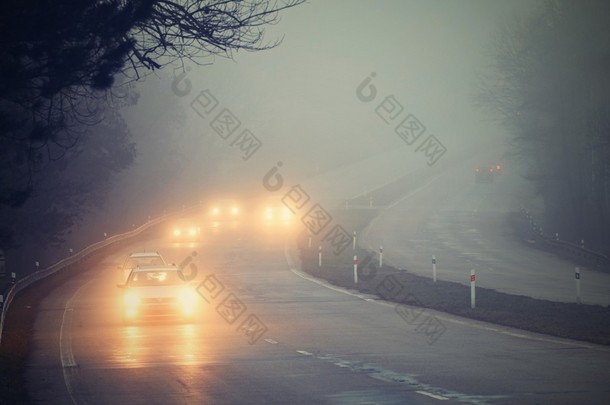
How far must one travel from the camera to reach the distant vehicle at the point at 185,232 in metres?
65.8

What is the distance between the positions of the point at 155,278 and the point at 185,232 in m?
44.4

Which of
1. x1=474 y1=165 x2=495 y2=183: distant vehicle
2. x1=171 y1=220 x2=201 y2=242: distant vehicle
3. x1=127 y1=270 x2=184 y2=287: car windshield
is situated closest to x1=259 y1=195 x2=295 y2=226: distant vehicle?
x1=171 y1=220 x2=201 y2=242: distant vehicle

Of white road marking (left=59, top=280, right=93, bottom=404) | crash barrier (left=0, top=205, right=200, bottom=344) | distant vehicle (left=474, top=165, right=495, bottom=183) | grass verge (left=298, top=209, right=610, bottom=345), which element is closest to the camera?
white road marking (left=59, top=280, right=93, bottom=404)

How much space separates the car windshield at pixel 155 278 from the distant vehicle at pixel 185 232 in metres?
38.9

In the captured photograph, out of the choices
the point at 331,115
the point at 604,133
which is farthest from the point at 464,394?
the point at 331,115

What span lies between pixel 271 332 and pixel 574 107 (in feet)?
142

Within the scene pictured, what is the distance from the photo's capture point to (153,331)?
2208 centimetres

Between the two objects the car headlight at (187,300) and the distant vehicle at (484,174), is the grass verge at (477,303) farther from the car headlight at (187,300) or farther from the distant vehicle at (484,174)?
the distant vehicle at (484,174)

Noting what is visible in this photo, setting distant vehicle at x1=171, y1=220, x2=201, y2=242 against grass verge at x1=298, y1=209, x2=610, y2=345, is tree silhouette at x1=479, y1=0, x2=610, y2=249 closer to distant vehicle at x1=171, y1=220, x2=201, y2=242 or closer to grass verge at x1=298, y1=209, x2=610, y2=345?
grass verge at x1=298, y1=209, x2=610, y2=345

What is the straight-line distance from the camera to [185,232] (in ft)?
229

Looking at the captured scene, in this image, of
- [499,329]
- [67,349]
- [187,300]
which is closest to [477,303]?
[499,329]

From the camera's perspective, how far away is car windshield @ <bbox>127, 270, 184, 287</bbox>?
24797 millimetres

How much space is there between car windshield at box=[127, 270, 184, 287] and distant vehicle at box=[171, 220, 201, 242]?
3891 centimetres

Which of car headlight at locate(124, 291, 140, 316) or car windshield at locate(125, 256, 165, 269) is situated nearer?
car headlight at locate(124, 291, 140, 316)
